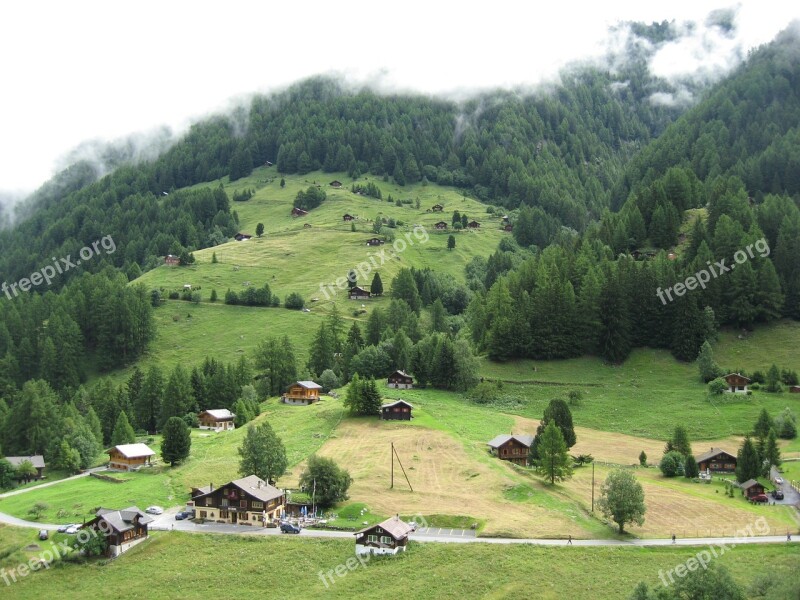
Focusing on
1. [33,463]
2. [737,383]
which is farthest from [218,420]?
[737,383]

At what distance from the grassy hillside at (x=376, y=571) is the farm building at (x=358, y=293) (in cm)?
10618

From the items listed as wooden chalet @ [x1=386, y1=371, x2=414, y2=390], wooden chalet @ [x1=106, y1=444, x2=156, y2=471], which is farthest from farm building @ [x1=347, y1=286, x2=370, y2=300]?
wooden chalet @ [x1=106, y1=444, x2=156, y2=471]

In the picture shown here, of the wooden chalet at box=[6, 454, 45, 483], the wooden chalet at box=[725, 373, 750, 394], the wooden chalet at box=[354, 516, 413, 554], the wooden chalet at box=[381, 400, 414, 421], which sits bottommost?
the wooden chalet at box=[6, 454, 45, 483]

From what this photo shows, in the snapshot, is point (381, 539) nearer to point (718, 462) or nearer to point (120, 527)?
point (120, 527)

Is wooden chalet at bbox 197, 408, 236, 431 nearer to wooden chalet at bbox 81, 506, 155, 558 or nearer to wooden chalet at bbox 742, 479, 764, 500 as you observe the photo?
wooden chalet at bbox 81, 506, 155, 558

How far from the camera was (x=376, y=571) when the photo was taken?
63812 millimetres

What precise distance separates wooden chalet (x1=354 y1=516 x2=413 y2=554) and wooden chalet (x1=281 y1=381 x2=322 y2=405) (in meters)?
55.8

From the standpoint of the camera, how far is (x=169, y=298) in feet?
579

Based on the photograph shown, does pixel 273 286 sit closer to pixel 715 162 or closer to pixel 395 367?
pixel 395 367

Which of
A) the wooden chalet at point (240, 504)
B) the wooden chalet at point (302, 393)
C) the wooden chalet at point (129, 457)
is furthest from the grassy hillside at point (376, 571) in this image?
the wooden chalet at point (302, 393)

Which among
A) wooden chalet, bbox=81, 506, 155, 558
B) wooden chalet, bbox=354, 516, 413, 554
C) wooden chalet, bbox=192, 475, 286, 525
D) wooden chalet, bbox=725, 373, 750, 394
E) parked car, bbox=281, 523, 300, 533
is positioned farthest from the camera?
wooden chalet, bbox=725, 373, 750, 394

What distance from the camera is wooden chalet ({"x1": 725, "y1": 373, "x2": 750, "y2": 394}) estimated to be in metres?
107

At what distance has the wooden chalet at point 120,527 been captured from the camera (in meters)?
68.9

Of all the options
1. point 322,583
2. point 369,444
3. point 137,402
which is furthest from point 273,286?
point 322,583
